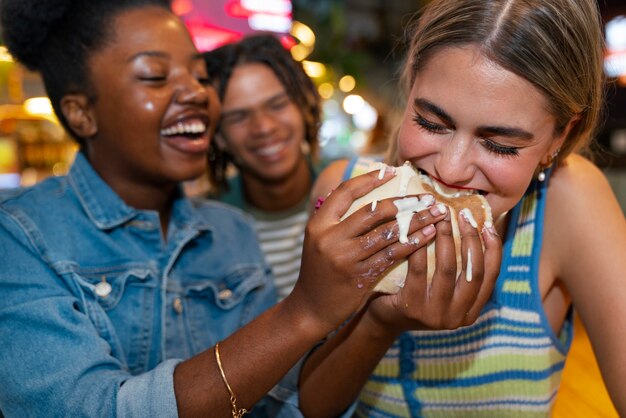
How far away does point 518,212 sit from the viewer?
1545 millimetres

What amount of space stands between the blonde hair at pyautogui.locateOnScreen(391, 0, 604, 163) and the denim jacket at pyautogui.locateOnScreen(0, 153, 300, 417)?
0.86 meters

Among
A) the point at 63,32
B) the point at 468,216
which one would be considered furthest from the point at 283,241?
the point at 468,216

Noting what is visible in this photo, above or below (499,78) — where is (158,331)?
below

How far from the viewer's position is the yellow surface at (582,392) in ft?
5.20

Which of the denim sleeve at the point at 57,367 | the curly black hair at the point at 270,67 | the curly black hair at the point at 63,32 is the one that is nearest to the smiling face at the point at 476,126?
the denim sleeve at the point at 57,367

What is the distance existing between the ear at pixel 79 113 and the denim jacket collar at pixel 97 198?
82 mm

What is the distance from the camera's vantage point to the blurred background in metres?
3.69

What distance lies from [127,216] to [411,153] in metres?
0.82

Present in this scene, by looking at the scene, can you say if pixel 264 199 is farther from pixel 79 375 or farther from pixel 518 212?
pixel 79 375

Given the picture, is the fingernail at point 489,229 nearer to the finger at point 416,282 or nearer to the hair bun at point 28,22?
the finger at point 416,282

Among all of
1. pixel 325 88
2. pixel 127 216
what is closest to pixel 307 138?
pixel 127 216

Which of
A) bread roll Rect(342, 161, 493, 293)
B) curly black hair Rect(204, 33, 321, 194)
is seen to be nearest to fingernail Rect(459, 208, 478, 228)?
bread roll Rect(342, 161, 493, 293)

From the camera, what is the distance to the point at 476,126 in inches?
47.9

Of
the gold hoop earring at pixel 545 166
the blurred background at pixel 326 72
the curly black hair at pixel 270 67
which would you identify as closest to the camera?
the gold hoop earring at pixel 545 166
